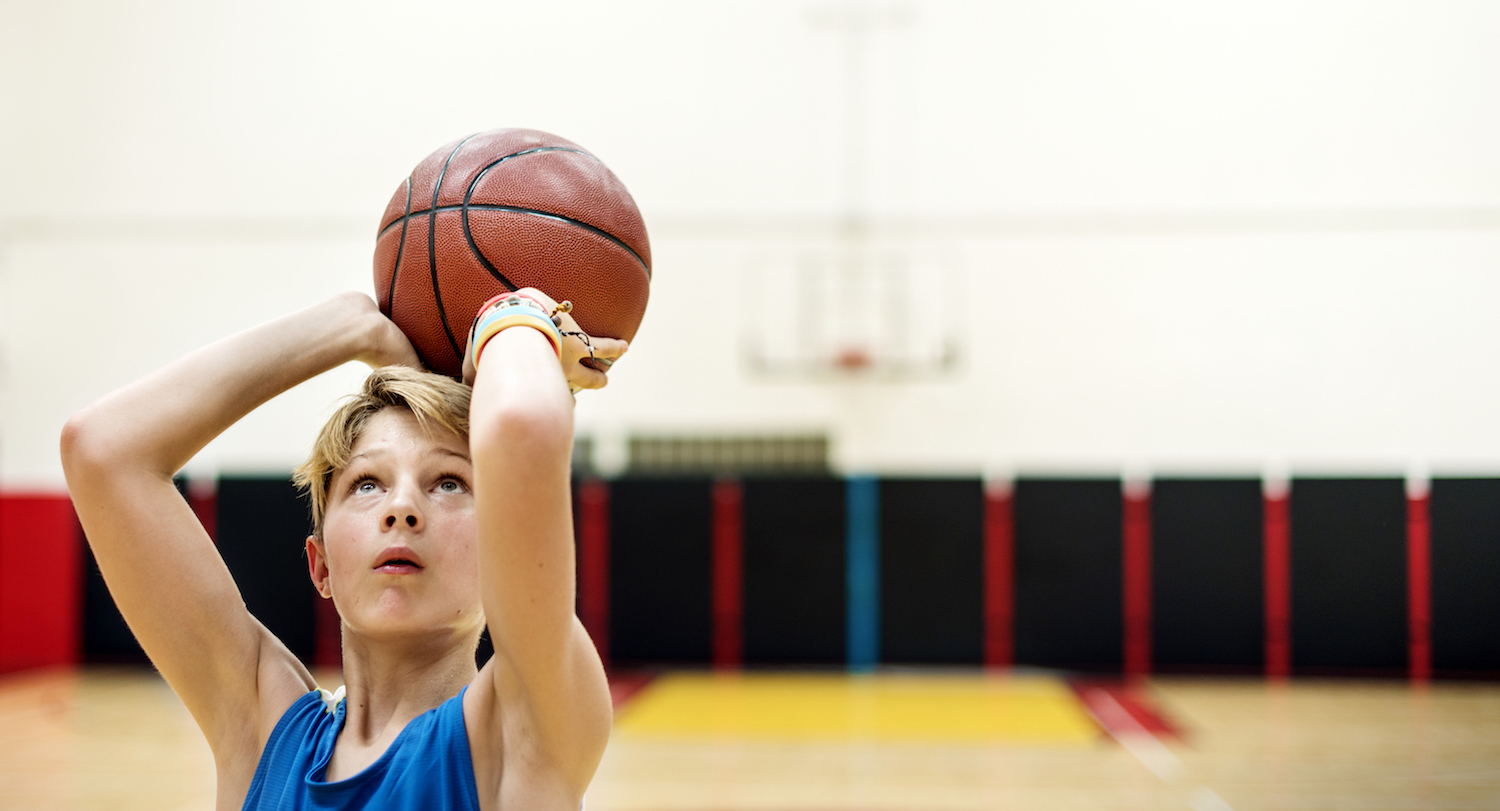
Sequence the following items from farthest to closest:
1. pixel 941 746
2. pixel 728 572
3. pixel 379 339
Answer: pixel 728 572
pixel 941 746
pixel 379 339

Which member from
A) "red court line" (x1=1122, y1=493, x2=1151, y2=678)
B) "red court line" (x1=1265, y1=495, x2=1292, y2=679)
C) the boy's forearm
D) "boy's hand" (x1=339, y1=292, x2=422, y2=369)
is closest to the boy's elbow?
the boy's forearm

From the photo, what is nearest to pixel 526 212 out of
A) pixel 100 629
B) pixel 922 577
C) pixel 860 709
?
pixel 860 709

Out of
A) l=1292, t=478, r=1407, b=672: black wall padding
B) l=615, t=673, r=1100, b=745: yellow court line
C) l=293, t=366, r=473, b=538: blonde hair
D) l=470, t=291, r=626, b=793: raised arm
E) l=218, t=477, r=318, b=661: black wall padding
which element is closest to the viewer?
l=470, t=291, r=626, b=793: raised arm

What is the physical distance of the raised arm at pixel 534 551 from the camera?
88 cm

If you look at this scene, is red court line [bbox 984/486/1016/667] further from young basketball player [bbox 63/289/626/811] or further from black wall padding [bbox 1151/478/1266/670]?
young basketball player [bbox 63/289/626/811]

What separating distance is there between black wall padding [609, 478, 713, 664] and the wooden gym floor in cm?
39

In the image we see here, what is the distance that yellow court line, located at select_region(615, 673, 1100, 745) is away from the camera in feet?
16.8

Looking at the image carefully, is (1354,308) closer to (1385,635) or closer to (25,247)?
(1385,635)

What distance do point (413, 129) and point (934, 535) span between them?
4.94m

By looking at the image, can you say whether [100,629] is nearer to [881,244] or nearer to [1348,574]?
[881,244]

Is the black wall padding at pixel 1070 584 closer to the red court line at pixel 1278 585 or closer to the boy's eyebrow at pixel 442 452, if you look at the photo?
the red court line at pixel 1278 585

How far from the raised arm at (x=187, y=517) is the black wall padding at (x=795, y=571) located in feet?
18.8

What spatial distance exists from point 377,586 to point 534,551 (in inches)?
10.2

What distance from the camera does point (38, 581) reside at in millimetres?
6652
